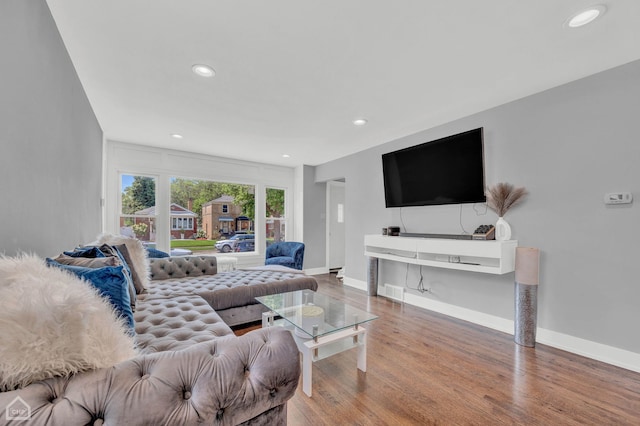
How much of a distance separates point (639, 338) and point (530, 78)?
235cm

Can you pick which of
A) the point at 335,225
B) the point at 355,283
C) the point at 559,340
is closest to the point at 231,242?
the point at 335,225

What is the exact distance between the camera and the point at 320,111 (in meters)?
3.15

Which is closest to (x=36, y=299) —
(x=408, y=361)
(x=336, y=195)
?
(x=408, y=361)

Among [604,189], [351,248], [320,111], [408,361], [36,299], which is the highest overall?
[320,111]

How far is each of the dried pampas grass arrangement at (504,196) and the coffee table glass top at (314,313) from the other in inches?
72.9

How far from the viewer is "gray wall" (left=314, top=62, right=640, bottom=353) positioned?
221cm

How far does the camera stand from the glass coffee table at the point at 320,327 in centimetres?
187

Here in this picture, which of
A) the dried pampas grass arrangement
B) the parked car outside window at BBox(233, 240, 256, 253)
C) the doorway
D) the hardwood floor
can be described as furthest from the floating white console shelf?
the parked car outside window at BBox(233, 240, 256, 253)

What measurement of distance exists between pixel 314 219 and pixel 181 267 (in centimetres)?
321

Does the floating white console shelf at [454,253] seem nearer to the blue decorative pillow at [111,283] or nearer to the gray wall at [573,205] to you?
the gray wall at [573,205]

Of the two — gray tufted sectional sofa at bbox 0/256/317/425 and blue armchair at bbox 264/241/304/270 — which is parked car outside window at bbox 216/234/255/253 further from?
gray tufted sectional sofa at bbox 0/256/317/425

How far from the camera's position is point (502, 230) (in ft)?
9.25

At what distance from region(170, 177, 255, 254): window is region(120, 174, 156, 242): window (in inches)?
12.7

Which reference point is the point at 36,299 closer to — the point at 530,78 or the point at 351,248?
the point at 530,78
